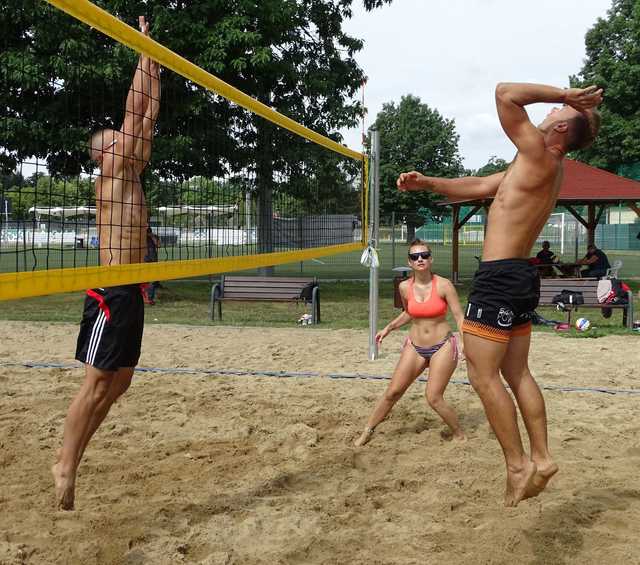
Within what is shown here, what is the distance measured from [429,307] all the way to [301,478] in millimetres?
1503

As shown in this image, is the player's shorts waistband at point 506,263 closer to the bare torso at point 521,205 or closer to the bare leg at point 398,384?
the bare torso at point 521,205

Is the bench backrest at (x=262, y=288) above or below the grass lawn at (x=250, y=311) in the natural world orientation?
above

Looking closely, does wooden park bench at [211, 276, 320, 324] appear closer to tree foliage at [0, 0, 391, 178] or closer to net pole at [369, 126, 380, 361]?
tree foliage at [0, 0, 391, 178]

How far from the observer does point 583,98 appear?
2.72 meters

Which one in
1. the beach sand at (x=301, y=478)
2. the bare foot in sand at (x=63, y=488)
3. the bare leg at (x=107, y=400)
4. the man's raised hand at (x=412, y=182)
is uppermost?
the man's raised hand at (x=412, y=182)

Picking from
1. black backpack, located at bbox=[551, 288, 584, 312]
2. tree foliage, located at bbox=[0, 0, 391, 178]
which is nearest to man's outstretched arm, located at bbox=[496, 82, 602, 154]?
tree foliage, located at bbox=[0, 0, 391, 178]

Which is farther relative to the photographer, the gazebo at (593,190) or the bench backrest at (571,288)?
the gazebo at (593,190)

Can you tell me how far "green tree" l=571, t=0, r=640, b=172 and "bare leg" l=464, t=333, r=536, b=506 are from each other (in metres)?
32.4

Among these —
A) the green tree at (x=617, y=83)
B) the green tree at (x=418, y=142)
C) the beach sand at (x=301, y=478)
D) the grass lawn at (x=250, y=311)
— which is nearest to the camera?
Answer: the beach sand at (x=301, y=478)

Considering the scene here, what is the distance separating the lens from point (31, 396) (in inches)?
227

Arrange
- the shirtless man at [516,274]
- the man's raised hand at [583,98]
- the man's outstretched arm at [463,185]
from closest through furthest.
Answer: the man's raised hand at [583,98]
the shirtless man at [516,274]
the man's outstretched arm at [463,185]

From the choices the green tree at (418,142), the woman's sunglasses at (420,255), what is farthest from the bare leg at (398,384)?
the green tree at (418,142)

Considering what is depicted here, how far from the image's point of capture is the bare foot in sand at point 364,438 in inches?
182

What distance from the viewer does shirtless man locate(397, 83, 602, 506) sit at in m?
2.89
